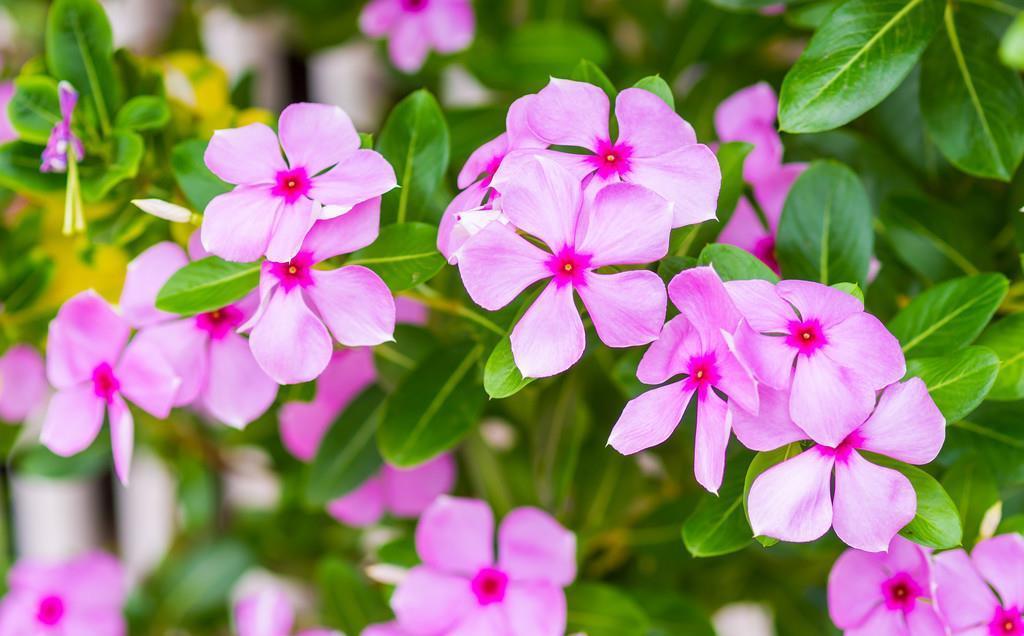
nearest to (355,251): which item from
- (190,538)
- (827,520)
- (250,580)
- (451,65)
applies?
(827,520)

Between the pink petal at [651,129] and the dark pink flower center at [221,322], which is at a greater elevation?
the pink petal at [651,129]

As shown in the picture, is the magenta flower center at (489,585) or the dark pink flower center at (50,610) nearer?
the magenta flower center at (489,585)

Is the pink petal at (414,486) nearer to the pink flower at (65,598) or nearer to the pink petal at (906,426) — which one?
the pink flower at (65,598)

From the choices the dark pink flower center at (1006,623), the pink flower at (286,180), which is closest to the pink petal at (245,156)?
the pink flower at (286,180)

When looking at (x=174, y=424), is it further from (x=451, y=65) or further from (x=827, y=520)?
(x=827, y=520)

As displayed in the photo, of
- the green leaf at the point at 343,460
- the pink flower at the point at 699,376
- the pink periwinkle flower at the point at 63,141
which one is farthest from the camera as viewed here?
the green leaf at the point at 343,460

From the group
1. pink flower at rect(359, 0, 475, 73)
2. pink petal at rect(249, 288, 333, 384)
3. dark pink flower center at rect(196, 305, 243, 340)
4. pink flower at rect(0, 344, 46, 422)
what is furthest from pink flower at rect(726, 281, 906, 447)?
pink flower at rect(0, 344, 46, 422)

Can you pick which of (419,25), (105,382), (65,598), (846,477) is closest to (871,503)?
(846,477)
